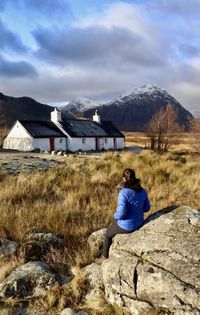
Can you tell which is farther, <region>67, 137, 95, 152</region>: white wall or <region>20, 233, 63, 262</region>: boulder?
<region>67, 137, 95, 152</region>: white wall

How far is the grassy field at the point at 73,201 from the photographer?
7.17m

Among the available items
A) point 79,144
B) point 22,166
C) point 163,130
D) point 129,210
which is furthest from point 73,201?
point 79,144

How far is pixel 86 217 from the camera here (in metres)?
8.37

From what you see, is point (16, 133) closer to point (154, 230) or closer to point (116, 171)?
point (116, 171)

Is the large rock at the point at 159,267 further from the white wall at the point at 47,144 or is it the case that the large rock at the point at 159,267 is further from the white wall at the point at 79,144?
the white wall at the point at 79,144

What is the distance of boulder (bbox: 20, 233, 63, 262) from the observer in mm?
6316

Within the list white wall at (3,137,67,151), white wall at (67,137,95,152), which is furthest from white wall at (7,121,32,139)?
white wall at (67,137,95,152)

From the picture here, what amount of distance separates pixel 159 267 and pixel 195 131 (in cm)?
3091

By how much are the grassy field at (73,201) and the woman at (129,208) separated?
98 cm

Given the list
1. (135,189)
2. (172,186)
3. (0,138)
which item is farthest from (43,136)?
(135,189)

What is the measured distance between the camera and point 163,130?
45562mm

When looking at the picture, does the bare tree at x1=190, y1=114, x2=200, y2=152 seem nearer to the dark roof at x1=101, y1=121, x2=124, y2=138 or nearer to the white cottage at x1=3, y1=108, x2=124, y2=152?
the white cottage at x1=3, y1=108, x2=124, y2=152

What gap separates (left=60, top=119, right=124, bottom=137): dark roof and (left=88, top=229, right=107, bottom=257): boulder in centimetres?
4195

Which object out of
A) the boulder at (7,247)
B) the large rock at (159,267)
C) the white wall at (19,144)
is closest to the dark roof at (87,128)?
the white wall at (19,144)
